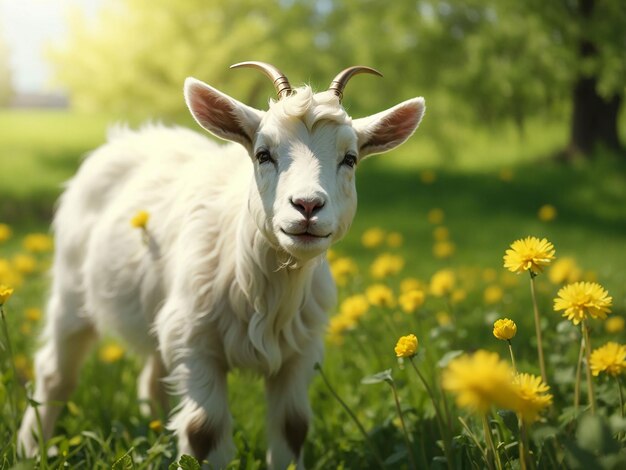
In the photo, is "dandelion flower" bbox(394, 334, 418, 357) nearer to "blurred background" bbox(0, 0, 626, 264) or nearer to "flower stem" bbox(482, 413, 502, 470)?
"flower stem" bbox(482, 413, 502, 470)

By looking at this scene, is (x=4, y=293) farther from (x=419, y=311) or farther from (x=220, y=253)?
(x=419, y=311)

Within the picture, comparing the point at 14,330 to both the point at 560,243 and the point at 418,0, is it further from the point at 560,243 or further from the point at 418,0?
the point at 418,0

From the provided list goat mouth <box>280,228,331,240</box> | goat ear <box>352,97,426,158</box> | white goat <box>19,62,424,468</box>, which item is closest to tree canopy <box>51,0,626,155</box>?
white goat <box>19,62,424,468</box>

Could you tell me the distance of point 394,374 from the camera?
432cm

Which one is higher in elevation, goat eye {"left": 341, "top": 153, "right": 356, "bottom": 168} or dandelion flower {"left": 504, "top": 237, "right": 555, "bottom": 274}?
goat eye {"left": 341, "top": 153, "right": 356, "bottom": 168}

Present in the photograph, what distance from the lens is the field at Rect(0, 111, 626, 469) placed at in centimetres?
304

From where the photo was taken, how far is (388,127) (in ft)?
10.6

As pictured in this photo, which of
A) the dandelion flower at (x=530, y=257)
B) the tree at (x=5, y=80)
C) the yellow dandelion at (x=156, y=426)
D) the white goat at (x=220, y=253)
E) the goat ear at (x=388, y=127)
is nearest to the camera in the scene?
the dandelion flower at (x=530, y=257)

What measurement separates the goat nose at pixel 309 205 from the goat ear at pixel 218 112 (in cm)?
57

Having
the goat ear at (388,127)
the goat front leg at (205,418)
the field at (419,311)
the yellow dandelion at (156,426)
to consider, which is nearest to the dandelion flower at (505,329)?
the field at (419,311)

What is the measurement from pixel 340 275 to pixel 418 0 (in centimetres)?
1162

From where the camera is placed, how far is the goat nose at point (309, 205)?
2665 mm

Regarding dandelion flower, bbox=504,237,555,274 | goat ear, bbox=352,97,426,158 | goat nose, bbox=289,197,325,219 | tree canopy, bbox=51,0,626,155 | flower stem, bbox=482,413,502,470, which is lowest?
flower stem, bbox=482,413,502,470

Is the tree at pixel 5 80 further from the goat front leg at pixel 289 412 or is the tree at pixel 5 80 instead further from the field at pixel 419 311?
the goat front leg at pixel 289 412
